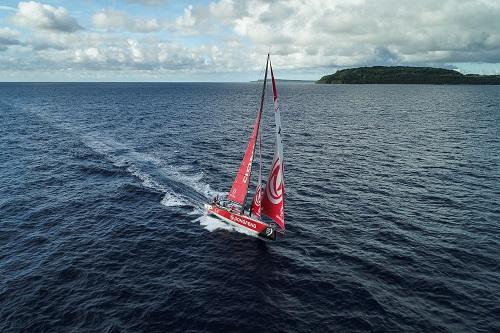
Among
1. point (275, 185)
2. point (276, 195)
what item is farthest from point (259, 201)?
point (275, 185)

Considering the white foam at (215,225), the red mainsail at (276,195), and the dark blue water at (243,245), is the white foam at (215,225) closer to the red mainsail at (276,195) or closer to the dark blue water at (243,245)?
the dark blue water at (243,245)

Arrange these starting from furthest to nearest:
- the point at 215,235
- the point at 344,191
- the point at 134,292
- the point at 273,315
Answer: the point at 344,191 → the point at 215,235 → the point at 134,292 → the point at 273,315

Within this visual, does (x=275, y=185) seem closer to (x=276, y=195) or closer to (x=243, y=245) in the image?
(x=276, y=195)

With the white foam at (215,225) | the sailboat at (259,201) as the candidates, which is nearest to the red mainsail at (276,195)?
the sailboat at (259,201)

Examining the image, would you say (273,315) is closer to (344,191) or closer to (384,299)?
(384,299)

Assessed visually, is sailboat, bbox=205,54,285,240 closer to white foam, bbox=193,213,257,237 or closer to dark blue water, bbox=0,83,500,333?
white foam, bbox=193,213,257,237

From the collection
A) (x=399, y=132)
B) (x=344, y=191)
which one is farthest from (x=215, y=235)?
(x=399, y=132)

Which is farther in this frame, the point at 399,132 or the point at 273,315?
the point at 399,132

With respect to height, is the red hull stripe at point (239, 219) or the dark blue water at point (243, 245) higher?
the red hull stripe at point (239, 219)
